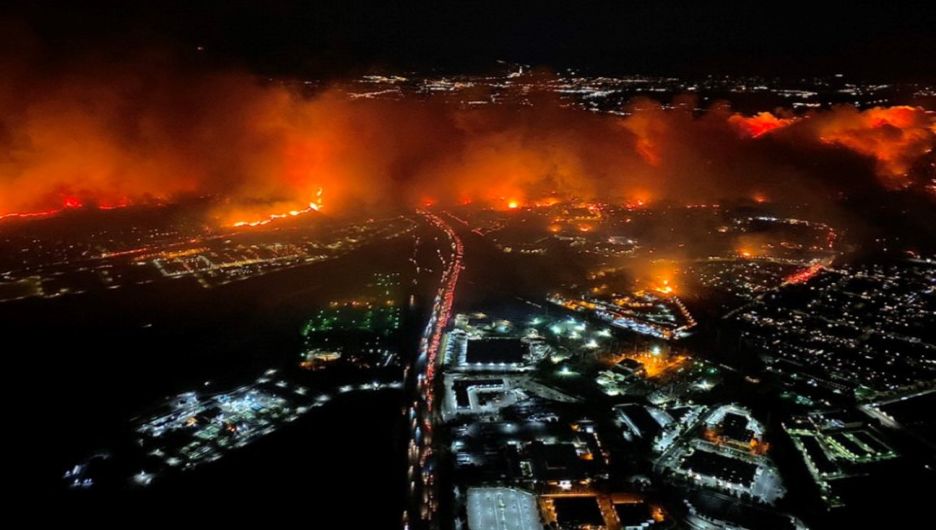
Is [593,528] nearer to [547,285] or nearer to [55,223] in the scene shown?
[547,285]

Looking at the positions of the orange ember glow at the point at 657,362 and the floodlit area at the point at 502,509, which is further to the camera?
the orange ember glow at the point at 657,362

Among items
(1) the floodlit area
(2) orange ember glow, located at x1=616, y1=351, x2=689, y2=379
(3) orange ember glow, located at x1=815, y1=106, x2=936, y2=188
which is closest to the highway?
(1) the floodlit area

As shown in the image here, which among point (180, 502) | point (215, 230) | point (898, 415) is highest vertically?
point (215, 230)

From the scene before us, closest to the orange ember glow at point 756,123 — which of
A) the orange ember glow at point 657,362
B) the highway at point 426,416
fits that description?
the highway at point 426,416

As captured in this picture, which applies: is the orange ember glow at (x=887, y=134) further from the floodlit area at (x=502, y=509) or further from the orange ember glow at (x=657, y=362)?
the floodlit area at (x=502, y=509)

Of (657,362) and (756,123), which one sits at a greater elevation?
(756,123)

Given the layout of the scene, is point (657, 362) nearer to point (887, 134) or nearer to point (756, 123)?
point (756, 123)

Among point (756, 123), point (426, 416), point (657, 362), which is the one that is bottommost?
point (657, 362)

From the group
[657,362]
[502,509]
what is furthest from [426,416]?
[657,362]

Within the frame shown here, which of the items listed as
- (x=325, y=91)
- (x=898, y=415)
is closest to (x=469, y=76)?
(x=325, y=91)

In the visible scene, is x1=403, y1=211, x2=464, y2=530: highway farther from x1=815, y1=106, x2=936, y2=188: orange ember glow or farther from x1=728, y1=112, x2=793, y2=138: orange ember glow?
x1=815, y1=106, x2=936, y2=188: orange ember glow

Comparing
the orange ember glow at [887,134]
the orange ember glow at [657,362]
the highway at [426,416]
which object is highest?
the orange ember glow at [887,134]
